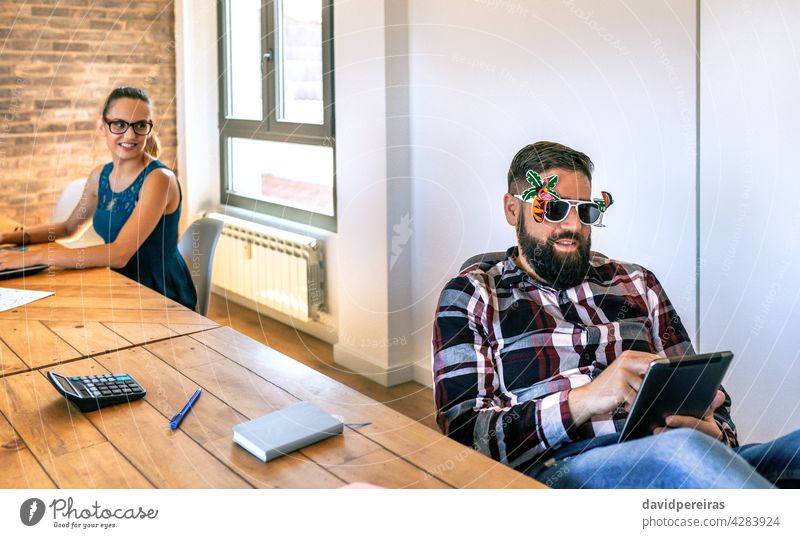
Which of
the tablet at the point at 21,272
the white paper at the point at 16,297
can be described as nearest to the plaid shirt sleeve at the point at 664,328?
the white paper at the point at 16,297

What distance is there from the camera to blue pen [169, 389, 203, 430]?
3.97ft

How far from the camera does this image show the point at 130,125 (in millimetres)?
2527

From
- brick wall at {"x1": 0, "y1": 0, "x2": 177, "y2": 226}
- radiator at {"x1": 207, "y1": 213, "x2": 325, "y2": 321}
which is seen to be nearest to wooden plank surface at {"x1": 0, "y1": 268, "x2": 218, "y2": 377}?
radiator at {"x1": 207, "y1": 213, "x2": 325, "y2": 321}

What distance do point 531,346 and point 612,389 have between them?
0.21 meters

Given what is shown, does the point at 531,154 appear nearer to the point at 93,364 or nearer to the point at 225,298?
the point at 93,364

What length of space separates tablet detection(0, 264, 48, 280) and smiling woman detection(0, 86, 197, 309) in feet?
0.05

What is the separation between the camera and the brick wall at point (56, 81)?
3.77 meters

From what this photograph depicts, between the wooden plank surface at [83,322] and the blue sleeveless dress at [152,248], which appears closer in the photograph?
the wooden plank surface at [83,322]

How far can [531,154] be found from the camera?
1584 millimetres

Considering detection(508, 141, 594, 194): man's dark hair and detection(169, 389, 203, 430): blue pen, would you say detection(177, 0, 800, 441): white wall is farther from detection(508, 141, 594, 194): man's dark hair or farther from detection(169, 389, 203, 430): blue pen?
detection(169, 389, 203, 430): blue pen

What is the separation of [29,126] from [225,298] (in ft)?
3.83

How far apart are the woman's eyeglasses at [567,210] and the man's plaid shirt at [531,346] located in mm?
112

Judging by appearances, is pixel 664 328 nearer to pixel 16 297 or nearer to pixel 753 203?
pixel 753 203

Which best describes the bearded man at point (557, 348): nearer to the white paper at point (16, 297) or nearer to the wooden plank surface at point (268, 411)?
the wooden plank surface at point (268, 411)
